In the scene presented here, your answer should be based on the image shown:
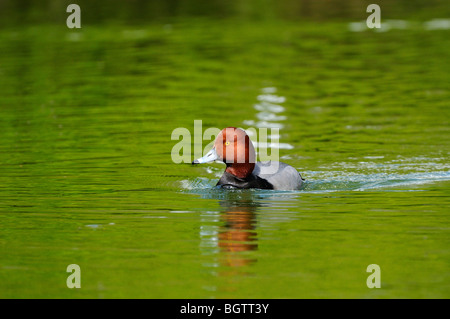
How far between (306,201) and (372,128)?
6.13m

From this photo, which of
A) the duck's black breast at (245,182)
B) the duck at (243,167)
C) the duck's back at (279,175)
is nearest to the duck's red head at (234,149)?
the duck at (243,167)

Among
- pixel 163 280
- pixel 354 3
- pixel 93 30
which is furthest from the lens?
pixel 354 3

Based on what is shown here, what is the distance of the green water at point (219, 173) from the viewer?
919 cm

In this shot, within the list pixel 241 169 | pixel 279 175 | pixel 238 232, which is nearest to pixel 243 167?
pixel 241 169

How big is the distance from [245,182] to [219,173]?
7.13ft

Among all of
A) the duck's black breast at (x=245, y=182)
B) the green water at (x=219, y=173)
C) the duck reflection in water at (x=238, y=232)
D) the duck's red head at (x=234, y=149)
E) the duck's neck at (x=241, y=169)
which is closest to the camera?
the green water at (x=219, y=173)

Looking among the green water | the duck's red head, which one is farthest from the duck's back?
the duck's red head

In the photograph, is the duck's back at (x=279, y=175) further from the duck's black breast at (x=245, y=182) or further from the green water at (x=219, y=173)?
the green water at (x=219, y=173)

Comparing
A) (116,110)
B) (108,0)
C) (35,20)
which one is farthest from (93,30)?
(116,110)

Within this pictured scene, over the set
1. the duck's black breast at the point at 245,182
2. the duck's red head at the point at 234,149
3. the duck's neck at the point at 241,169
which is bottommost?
the duck's black breast at the point at 245,182

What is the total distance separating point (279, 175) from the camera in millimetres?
13023

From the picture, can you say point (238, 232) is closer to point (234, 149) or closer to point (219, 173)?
point (234, 149)

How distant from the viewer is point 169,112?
2061cm
